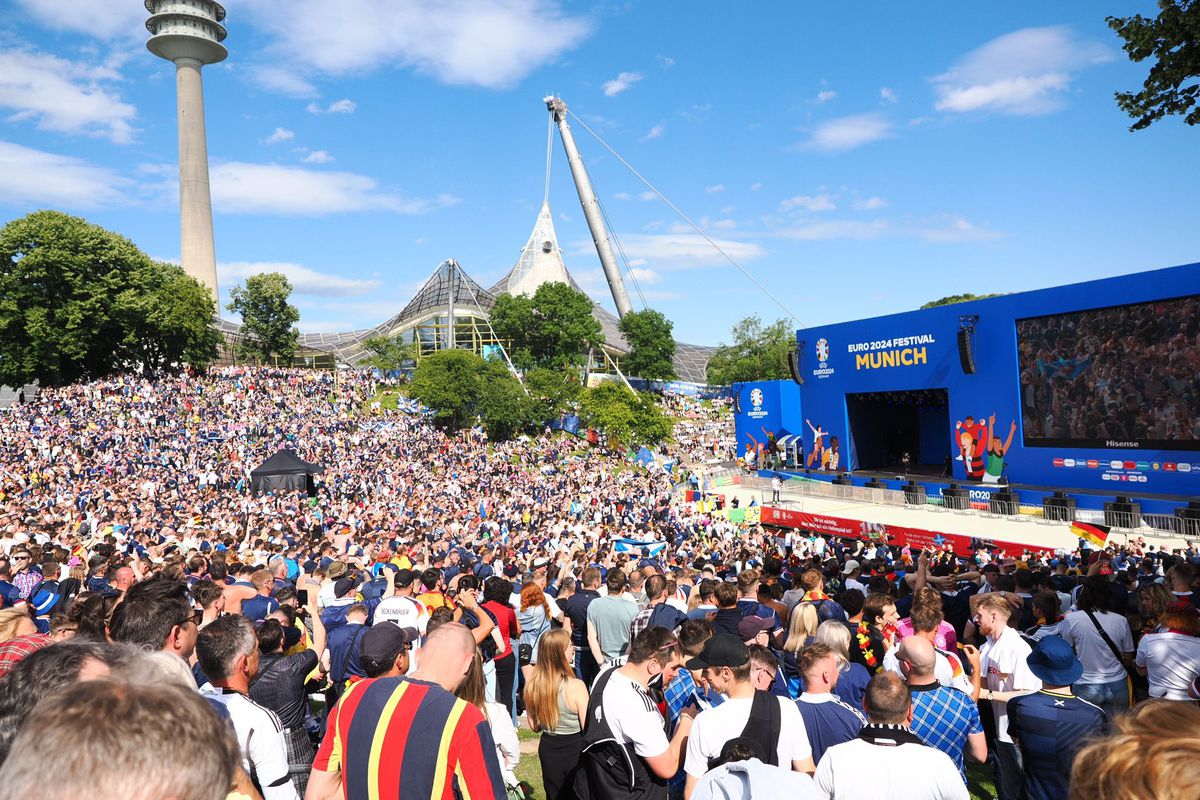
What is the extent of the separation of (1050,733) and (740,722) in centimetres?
171

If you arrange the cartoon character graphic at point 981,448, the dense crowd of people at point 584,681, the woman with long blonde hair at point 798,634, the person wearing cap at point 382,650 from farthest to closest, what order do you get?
1. the cartoon character graphic at point 981,448
2. the woman with long blonde hair at point 798,634
3. the person wearing cap at point 382,650
4. the dense crowd of people at point 584,681

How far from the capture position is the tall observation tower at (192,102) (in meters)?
62.6

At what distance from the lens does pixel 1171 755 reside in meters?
1.54

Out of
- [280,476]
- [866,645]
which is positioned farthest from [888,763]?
[280,476]

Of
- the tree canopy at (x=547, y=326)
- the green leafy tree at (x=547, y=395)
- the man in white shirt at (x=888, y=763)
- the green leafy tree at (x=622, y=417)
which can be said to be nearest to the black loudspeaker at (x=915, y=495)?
the green leafy tree at (x=622, y=417)

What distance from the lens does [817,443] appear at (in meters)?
35.5

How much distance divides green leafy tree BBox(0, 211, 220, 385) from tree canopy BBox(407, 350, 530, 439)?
14.6 meters

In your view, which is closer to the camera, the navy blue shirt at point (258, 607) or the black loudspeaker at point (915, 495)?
the navy blue shirt at point (258, 607)

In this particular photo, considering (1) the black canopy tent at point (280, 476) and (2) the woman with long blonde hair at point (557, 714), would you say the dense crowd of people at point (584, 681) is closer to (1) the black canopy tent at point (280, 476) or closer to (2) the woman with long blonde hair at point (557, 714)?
(2) the woman with long blonde hair at point (557, 714)

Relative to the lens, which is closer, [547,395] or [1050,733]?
[1050,733]

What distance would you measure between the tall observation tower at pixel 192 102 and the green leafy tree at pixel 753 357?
48140mm

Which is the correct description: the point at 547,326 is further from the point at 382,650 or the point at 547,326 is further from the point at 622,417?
the point at 382,650

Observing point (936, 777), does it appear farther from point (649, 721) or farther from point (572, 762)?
point (572, 762)

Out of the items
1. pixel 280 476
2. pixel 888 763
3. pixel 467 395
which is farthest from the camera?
pixel 467 395
